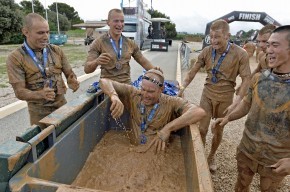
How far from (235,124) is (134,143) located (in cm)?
351

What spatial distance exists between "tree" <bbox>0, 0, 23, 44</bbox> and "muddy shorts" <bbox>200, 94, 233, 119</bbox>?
21.9 metres

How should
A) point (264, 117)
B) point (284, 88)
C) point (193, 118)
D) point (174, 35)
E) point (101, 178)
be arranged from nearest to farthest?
point (284, 88) → point (264, 117) → point (101, 178) → point (193, 118) → point (174, 35)

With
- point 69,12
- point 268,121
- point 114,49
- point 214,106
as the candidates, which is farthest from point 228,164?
point 69,12

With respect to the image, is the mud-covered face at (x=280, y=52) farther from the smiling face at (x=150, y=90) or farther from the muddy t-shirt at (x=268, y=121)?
the smiling face at (x=150, y=90)

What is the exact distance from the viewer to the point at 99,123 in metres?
3.19

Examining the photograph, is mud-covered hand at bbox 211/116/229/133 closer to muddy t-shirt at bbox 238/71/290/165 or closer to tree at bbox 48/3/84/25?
muddy t-shirt at bbox 238/71/290/165

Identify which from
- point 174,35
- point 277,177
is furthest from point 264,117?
point 174,35

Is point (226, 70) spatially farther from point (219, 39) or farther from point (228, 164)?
point (228, 164)

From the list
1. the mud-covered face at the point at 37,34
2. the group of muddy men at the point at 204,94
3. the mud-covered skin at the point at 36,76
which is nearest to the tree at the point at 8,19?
the group of muddy men at the point at 204,94

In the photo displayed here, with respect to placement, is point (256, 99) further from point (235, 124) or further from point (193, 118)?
point (235, 124)

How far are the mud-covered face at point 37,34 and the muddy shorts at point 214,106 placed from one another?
243cm

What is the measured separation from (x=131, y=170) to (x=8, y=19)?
22.7 metres

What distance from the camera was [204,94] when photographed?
3809 mm

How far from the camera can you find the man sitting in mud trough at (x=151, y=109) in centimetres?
271
